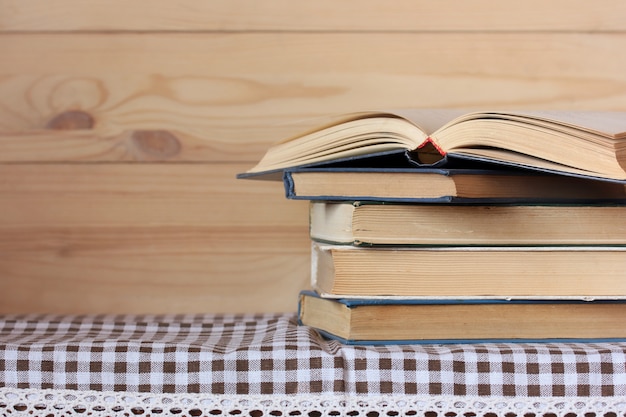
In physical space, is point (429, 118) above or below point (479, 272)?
above

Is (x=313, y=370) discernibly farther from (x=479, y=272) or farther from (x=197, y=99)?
(x=197, y=99)

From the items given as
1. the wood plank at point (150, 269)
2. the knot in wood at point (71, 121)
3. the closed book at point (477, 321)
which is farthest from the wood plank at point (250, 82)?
the closed book at point (477, 321)

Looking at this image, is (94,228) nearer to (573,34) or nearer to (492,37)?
(492,37)

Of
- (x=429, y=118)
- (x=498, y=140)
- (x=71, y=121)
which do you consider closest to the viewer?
(x=498, y=140)

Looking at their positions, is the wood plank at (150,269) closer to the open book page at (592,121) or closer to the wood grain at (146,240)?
the wood grain at (146,240)

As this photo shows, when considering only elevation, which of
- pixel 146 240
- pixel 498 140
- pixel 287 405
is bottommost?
pixel 287 405

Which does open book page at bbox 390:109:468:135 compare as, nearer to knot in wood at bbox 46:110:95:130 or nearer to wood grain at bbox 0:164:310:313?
wood grain at bbox 0:164:310:313

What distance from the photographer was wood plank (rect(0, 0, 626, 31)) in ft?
3.21

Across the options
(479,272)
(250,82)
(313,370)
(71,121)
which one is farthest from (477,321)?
(71,121)

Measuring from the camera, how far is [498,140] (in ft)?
2.00

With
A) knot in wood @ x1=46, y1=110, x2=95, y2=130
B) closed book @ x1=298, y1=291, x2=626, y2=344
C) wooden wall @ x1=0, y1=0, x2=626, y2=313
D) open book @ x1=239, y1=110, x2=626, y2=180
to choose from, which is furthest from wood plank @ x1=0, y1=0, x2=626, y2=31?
closed book @ x1=298, y1=291, x2=626, y2=344

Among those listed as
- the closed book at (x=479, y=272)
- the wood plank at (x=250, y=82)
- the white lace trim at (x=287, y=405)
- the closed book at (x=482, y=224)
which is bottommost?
the white lace trim at (x=287, y=405)

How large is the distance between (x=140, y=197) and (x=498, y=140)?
55 cm

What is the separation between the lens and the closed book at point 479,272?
2.18ft
